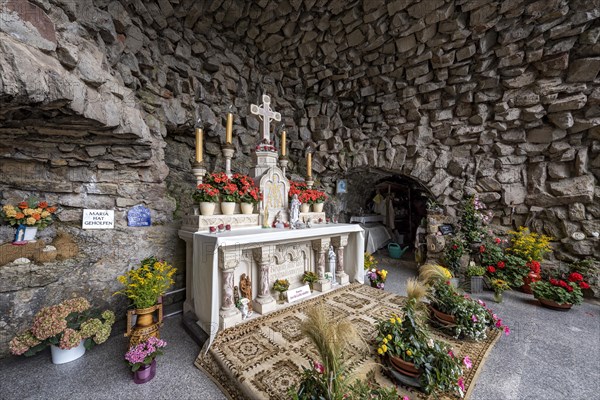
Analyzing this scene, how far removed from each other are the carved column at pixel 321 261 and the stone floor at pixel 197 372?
2186 mm

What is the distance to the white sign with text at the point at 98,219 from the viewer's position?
10.8 ft

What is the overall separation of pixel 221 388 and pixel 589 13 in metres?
8.29

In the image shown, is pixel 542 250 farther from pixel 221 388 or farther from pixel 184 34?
pixel 184 34

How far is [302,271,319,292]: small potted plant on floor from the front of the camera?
407 cm

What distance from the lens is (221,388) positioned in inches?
85.8

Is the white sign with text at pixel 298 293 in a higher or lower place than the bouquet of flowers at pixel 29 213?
lower

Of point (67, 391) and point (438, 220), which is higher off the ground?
point (438, 220)

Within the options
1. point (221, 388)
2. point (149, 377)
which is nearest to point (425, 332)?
point (221, 388)

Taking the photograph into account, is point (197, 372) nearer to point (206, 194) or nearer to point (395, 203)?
point (206, 194)

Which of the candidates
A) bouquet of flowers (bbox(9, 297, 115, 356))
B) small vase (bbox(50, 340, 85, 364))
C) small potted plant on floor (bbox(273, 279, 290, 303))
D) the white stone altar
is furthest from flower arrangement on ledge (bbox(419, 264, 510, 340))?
small vase (bbox(50, 340, 85, 364))

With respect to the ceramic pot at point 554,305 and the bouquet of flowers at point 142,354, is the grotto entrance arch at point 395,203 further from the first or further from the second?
the bouquet of flowers at point 142,354

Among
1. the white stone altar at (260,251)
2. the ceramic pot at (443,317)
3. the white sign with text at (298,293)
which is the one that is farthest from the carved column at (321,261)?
the ceramic pot at (443,317)

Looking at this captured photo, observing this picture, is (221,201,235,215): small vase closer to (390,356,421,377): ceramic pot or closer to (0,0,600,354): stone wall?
(0,0,600,354): stone wall

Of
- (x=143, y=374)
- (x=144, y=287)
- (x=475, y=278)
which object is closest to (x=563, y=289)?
(x=475, y=278)
